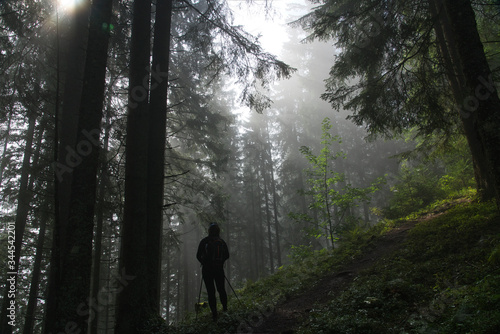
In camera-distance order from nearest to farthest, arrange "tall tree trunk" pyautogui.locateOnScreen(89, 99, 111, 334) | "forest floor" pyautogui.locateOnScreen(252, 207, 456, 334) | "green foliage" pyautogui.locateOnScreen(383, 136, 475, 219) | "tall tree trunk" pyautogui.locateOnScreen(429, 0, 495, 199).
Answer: "forest floor" pyautogui.locateOnScreen(252, 207, 456, 334)
"tall tree trunk" pyautogui.locateOnScreen(429, 0, 495, 199)
"tall tree trunk" pyautogui.locateOnScreen(89, 99, 111, 334)
"green foliage" pyautogui.locateOnScreen(383, 136, 475, 219)

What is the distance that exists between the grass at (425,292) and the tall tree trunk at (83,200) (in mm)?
1502

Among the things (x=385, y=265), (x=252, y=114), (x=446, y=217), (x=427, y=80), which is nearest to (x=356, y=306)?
(x=385, y=265)

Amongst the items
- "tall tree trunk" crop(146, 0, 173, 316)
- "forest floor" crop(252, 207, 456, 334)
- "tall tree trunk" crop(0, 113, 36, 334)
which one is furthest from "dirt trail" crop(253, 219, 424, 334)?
"tall tree trunk" crop(0, 113, 36, 334)

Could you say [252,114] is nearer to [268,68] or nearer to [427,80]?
[268,68]

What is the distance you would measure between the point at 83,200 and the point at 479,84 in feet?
21.2

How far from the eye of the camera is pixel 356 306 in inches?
189

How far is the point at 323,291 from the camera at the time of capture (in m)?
6.86

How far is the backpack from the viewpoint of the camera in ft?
22.1

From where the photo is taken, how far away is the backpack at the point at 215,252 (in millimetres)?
6723

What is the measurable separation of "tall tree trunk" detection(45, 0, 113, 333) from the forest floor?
3.09m

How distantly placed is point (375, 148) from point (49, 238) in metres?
31.2

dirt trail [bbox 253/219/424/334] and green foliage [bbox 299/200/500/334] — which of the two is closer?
green foliage [bbox 299/200/500/334]

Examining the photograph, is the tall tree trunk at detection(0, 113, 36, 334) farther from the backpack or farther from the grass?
the grass

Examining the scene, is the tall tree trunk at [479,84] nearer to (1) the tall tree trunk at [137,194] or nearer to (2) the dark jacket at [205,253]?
(2) the dark jacket at [205,253]
